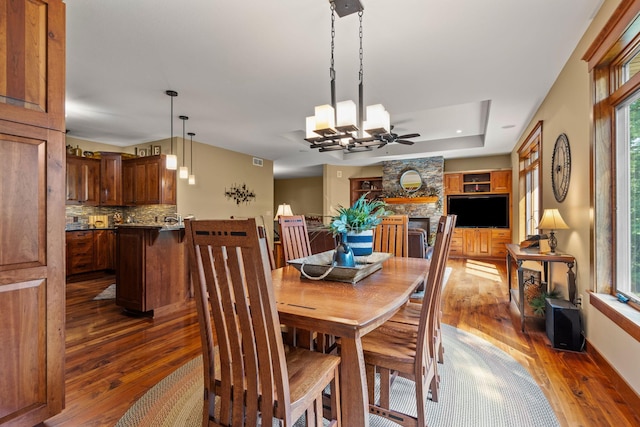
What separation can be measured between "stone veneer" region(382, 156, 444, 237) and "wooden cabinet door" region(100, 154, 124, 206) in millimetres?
6264

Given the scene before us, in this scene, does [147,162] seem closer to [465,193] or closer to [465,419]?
→ [465,419]

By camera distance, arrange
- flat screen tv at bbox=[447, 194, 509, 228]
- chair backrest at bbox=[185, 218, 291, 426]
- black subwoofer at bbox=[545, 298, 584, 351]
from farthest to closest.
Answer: flat screen tv at bbox=[447, 194, 509, 228], black subwoofer at bbox=[545, 298, 584, 351], chair backrest at bbox=[185, 218, 291, 426]

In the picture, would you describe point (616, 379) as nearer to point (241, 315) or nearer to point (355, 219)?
point (355, 219)

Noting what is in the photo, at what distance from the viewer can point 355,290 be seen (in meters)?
1.56

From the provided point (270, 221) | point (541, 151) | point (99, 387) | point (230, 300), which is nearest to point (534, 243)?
point (541, 151)

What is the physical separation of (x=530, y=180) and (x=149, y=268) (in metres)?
5.95

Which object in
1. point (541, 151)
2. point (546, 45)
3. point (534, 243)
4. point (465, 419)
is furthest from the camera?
point (541, 151)

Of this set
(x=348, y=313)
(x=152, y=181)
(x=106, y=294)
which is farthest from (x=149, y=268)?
(x=152, y=181)

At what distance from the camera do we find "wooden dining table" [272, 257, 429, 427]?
1.16 meters

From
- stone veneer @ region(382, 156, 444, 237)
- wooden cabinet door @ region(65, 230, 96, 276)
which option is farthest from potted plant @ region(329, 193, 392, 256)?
stone veneer @ region(382, 156, 444, 237)

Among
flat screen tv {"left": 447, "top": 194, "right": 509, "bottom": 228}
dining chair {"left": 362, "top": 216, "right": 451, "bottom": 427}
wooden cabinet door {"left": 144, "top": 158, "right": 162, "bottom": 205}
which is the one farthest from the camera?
flat screen tv {"left": 447, "top": 194, "right": 509, "bottom": 228}

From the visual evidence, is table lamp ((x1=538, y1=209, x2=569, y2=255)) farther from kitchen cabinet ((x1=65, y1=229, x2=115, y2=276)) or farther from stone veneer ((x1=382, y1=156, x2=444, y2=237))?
kitchen cabinet ((x1=65, y1=229, x2=115, y2=276))

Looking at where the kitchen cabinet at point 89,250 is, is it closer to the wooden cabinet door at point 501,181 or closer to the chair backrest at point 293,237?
the chair backrest at point 293,237

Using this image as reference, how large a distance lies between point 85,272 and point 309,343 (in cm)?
554
